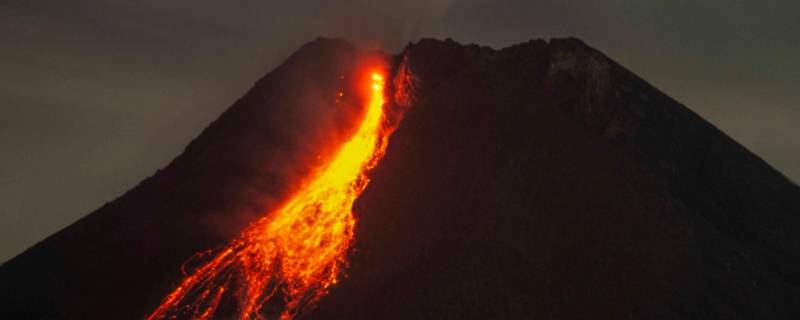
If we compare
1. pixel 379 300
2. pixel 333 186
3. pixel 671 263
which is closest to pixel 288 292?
pixel 379 300

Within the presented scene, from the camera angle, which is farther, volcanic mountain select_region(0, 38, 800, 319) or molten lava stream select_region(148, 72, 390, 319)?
molten lava stream select_region(148, 72, 390, 319)

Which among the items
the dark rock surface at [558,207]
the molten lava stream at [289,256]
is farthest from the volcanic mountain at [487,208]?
the molten lava stream at [289,256]

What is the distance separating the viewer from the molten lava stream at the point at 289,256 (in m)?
21.2

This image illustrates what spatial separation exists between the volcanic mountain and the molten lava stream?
1.87 ft

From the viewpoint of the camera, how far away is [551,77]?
28.7 metres

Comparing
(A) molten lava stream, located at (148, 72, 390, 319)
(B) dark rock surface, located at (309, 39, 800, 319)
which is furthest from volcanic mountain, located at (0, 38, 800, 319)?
(A) molten lava stream, located at (148, 72, 390, 319)

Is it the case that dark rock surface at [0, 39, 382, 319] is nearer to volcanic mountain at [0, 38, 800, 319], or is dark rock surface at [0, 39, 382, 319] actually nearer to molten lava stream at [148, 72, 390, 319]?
volcanic mountain at [0, 38, 800, 319]

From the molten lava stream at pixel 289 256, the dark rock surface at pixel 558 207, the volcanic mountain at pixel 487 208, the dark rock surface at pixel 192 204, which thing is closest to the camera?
the dark rock surface at pixel 558 207

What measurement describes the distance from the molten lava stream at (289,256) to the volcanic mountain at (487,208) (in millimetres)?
570

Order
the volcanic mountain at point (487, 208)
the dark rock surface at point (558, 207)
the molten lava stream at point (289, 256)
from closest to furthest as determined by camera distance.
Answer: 1. the dark rock surface at point (558, 207)
2. the volcanic mountain at point (487, 208)
3. the molten lava stream at point (289, 256)

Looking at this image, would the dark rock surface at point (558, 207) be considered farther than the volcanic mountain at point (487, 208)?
No

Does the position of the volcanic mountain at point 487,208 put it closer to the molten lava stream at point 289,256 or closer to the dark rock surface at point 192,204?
the dark rock surface at point 192,204

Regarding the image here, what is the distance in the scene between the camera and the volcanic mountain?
1842cm

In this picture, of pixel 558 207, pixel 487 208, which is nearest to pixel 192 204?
pixel 487 208
